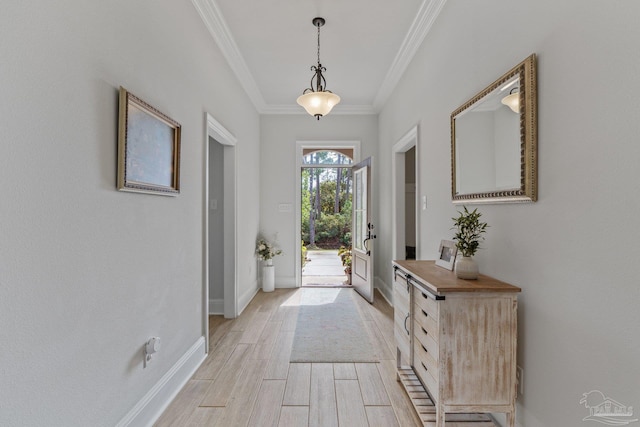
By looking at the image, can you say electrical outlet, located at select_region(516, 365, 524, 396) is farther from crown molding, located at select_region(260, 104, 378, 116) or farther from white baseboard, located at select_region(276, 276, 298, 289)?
crown molding, located at select_region(260, 104, 378, 116)

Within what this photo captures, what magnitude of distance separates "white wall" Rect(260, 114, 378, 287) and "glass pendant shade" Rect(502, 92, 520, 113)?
134 inches

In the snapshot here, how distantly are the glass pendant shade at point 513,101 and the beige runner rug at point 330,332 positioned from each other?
2092 millimetres

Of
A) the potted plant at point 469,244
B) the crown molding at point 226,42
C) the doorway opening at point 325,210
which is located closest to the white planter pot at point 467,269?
the potted plant at point 469,244

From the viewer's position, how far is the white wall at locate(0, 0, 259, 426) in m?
1.01

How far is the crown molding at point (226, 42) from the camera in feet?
8.15

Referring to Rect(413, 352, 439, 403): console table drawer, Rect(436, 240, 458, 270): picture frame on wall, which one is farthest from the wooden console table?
Rect(436, 240, 458, 270): picture frame on wall

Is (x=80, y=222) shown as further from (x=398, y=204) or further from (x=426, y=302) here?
(x=398, y=204)

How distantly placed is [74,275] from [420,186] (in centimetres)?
275

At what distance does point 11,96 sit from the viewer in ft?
Result: 3.22

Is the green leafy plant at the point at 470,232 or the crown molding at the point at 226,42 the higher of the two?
the crown molding at the point at 226,42

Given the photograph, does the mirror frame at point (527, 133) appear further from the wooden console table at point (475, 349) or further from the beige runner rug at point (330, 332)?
the beige runner rug at point (330, 332)

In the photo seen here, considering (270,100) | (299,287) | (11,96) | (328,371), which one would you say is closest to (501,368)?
(328,371)

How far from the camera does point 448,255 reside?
2068 mm

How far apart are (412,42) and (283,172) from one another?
266cm
